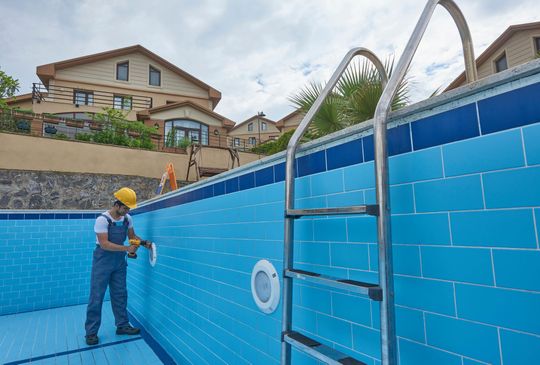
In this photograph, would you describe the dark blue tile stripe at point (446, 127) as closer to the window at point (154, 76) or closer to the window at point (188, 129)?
the window at point (188, 129)

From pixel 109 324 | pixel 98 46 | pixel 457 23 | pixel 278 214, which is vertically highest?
pixel 98 46

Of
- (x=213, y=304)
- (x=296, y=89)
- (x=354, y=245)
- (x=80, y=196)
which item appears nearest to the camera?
(x=354, y=245)

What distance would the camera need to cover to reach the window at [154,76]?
1902cm

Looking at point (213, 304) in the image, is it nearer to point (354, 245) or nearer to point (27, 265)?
point (354, 245)

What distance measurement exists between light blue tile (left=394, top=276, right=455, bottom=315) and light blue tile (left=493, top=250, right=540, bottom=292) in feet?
0.51

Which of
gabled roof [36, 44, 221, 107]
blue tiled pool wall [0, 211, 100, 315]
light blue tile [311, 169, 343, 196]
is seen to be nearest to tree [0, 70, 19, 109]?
gabled roof [36, 44, 221, 107]

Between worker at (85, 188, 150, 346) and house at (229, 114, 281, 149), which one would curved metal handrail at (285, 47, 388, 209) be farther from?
house at (229, 114, 281, 149)

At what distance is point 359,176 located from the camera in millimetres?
1270

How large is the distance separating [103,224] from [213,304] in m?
2.14

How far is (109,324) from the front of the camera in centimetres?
434

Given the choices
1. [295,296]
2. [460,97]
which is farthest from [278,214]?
[460,97]

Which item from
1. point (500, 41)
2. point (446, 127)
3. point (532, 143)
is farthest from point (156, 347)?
point (500, 41)

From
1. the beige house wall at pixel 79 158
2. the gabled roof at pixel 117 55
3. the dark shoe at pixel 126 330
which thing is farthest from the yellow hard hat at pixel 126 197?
the gabled roof at pixel 117 55

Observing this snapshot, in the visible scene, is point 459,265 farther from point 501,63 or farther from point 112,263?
point 501,63
